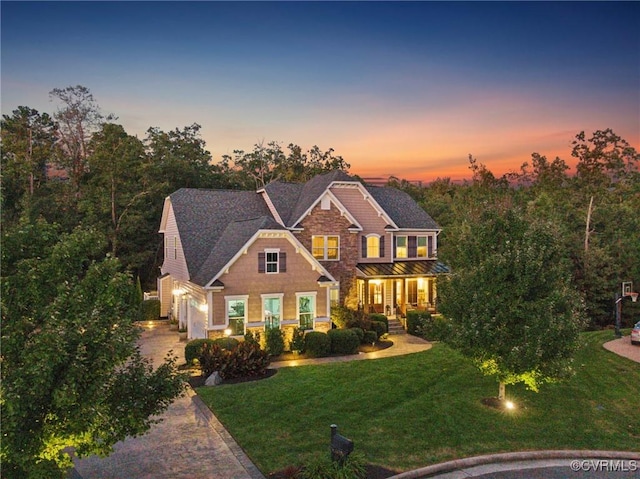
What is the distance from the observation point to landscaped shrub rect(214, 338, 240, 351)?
63.4 ft

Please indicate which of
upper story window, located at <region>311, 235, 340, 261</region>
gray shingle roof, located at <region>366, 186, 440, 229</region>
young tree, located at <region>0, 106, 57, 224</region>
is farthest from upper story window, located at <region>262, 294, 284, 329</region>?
young tree, located at <region>0, 106, 57, 224</region>

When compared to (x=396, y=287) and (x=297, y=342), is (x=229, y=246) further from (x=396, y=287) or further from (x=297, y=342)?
(x=396, y=287)

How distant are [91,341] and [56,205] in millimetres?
37234

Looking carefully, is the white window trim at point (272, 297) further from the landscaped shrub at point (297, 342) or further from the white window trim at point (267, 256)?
the landscaped shrub at point (297, 342)

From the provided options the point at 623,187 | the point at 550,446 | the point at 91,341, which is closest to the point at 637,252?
the point at 623,187

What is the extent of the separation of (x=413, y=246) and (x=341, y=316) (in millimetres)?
9893

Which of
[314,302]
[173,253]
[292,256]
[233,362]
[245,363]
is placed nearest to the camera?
[233,362]

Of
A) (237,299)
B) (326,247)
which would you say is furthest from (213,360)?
(326,247)

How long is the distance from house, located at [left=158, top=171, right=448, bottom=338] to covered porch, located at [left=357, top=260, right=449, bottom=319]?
0.22ft

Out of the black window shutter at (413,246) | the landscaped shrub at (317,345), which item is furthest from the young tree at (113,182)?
the landscaped shrub at (317,345)

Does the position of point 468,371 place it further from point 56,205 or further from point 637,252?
point 56,205

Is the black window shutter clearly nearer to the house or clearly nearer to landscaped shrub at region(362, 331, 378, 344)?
the house

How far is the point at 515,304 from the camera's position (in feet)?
43.0

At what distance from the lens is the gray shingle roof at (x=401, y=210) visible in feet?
107
